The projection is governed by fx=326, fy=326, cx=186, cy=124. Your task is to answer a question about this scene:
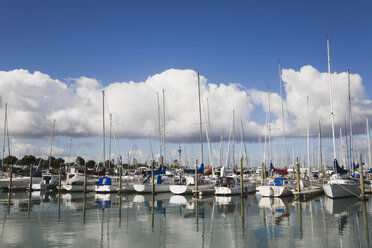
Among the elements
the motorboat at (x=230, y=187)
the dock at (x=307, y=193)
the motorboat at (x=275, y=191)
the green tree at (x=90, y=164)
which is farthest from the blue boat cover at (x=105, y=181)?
the green tree at (x=90, y=164)

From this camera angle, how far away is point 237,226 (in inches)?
923

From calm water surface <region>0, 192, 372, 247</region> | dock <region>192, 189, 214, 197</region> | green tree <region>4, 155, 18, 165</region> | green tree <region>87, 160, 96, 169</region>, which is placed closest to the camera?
calm water surface <region>0, 192, 372, 247</region>

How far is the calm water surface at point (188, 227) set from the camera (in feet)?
60.6

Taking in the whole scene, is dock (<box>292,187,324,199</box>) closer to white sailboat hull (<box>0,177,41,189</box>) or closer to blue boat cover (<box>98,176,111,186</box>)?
blue boat cover (<box>98,176,111,186</box>)

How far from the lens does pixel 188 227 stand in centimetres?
2322

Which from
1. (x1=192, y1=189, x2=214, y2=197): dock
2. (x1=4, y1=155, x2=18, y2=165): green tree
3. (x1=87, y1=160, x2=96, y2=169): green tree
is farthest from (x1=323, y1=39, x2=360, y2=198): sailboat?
(x1=4, y1=155, x2=18, y2=165): green tree

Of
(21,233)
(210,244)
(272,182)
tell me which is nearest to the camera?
(210,244)

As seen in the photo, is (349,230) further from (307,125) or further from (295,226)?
(307,125)

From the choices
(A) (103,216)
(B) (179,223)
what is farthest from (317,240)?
(A) (103,216)

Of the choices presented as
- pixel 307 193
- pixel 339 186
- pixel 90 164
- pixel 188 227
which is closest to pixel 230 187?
pixel 307 193

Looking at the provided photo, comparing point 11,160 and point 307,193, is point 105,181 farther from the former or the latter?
point 11,160

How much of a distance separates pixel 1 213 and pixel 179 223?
17.5 metres

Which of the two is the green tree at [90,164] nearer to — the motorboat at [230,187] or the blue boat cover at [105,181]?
the blue boat cover at [105,181]

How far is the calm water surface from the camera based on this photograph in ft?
60.6
